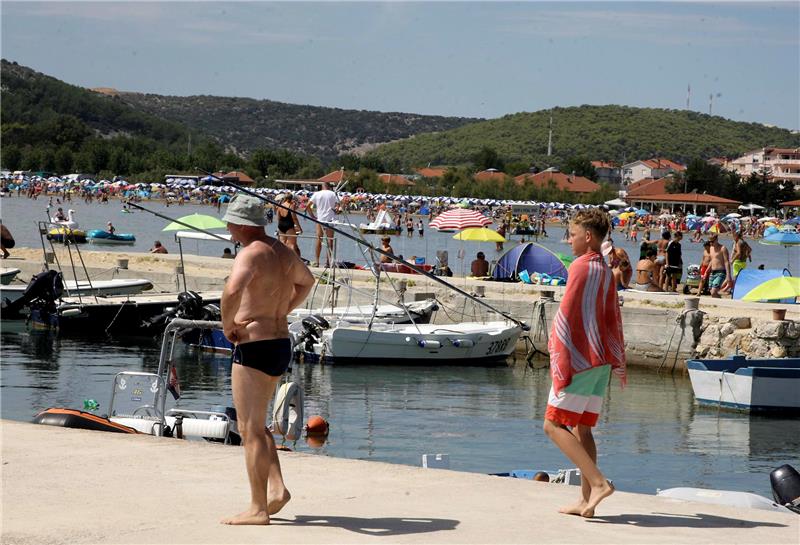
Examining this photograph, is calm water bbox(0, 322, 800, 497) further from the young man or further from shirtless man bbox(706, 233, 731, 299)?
the young man

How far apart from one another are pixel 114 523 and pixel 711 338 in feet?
56.8

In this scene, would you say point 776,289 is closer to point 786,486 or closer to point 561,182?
point 786,486

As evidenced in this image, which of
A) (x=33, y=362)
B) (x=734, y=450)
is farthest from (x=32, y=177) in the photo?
(x=734, y=450)

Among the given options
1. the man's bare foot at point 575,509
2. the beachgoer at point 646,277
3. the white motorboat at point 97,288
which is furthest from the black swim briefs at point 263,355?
the white motorboat at point 97,288

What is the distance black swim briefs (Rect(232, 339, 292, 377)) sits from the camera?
616 cm

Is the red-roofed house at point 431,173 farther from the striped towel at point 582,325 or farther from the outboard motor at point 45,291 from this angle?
the striped towel at point 582,325

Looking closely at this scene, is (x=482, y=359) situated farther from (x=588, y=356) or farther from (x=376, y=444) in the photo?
(x=588, y=356)

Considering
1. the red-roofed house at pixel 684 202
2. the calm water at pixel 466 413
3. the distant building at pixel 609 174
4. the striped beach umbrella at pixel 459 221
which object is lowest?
the calm water at pixel 466 413

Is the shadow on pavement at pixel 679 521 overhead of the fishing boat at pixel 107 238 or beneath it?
beneath

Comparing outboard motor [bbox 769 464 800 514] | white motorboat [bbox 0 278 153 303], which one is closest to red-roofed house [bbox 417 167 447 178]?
white motorboat [bbox 0 278 153 303]

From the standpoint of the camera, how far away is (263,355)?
6.17 m

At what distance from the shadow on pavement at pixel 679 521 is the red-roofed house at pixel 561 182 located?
140532mm

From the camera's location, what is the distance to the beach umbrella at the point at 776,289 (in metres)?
21.1

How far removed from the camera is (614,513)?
6.79 metres
